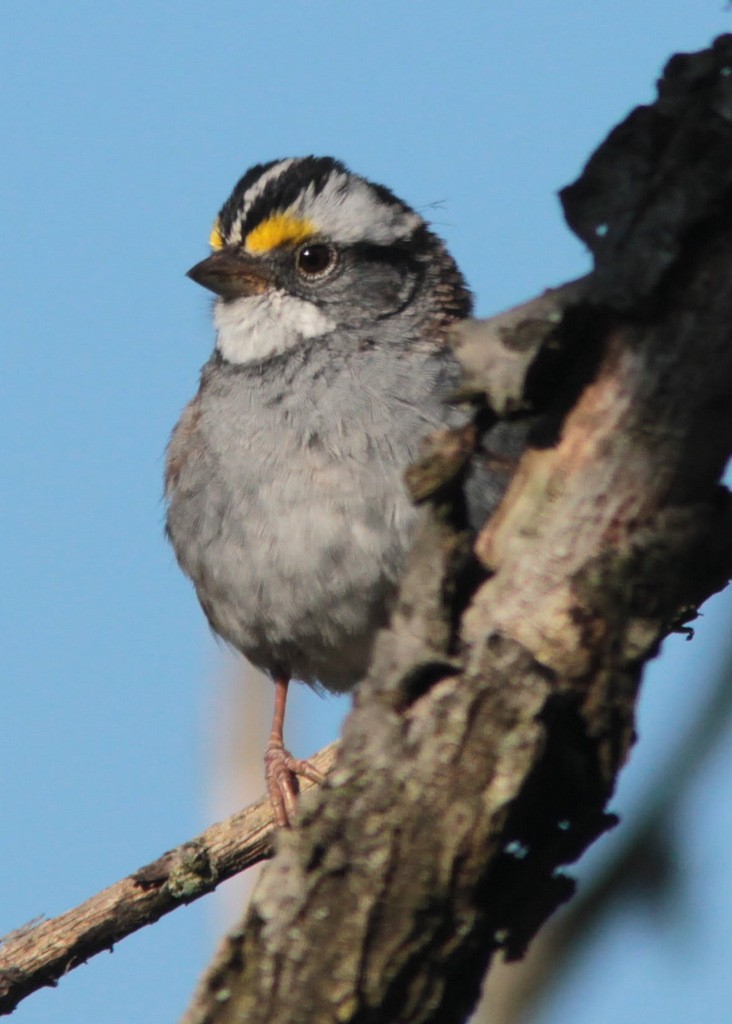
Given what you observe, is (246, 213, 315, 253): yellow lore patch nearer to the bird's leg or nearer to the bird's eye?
the bird's eye

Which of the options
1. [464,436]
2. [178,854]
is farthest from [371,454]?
[464,436]

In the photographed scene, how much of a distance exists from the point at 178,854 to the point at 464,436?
303 cm

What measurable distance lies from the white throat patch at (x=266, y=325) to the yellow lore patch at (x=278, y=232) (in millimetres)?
258

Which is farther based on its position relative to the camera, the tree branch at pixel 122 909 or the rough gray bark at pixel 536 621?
the tree branch at pixel 122 909

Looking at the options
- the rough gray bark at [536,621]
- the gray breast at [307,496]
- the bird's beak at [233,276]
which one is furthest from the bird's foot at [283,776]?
the rough gray bark at [536,621]

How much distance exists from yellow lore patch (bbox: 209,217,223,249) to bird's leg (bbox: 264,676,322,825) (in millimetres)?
2167

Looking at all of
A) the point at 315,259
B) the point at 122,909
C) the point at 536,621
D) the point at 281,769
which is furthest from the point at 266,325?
the point at 536,621

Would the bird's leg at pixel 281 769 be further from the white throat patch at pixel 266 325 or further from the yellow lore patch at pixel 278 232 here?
the yellow lore patch at pixel 278 232

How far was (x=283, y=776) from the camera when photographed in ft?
20.9

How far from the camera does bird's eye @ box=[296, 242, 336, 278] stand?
673 cm

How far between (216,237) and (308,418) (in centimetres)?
161

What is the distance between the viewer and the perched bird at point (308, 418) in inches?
227

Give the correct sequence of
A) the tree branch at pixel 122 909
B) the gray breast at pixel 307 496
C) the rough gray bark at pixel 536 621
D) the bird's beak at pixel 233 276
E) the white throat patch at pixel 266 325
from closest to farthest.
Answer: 1. the rough gray bark at pixel 536 621
2. the tree branch at pixel 122 909
3. the gray breast at pixel 307 496
4. the white throat patch at pixel 266 325
5. the bird's beak at pixel 233 276

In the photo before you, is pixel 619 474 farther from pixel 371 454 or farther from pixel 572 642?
pixel 371 454
